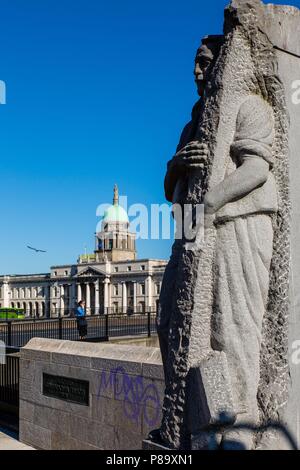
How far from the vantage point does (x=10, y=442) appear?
888 centimetres

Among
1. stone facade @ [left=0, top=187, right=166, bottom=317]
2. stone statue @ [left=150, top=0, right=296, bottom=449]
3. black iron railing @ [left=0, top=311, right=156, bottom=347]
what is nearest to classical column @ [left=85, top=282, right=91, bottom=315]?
stone facade @ [left=0, top=187, right=166, bottom=317]

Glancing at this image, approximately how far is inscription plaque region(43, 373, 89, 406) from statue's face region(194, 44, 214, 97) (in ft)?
14.9

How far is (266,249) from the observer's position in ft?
12.0

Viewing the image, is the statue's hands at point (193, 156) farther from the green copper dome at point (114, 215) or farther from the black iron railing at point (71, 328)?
the green copper dome at point (114, 215)

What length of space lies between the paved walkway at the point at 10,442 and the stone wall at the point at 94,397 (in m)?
0.11

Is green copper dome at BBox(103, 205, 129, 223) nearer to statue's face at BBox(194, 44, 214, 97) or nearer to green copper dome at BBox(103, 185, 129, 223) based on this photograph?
green copper dome at BBox(103, 185, 129, 223)

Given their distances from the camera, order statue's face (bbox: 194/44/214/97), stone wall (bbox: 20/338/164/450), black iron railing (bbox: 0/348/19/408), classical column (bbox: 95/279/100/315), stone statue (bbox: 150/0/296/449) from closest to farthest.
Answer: stone statue (bbox: 150/0/296/449) → statue's face (bbox: 194/44/214/97) → stone wall (bbox: 20/338/164/450) → black iron railing (bbox: 0/348/19/408) → classical column (bbox: 95/279/100/315)

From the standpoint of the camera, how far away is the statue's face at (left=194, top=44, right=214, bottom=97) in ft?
13.1

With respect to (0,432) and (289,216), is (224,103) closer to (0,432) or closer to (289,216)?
(289,216)

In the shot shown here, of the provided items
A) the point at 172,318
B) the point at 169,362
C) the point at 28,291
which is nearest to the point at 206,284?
the point at 172,318

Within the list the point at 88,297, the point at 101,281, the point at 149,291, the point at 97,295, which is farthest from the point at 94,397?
the point at 88,297

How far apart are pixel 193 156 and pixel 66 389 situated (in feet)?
16.5

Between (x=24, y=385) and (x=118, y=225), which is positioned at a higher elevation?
(x=118, y=225)
